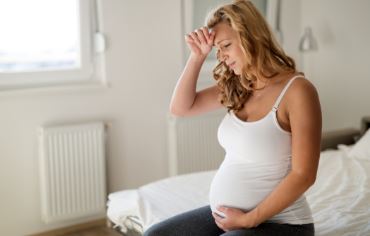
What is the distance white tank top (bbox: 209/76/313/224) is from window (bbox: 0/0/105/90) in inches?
74.1

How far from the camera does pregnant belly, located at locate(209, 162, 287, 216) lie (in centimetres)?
154

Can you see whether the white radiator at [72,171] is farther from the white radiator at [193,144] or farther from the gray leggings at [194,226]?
the gray leggings at [194,226]

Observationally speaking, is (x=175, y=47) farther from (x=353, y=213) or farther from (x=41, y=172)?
(x=353, y=213)

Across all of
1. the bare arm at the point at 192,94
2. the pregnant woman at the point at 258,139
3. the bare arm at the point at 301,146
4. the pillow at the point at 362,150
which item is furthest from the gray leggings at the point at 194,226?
the pillow at the point at 362,150

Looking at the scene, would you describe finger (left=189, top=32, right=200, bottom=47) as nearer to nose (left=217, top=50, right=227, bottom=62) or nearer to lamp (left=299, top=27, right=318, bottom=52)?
nose (left=217, top=50, right=227, bottom=62)

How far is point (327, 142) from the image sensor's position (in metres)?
3.36

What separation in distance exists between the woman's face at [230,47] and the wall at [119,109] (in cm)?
180

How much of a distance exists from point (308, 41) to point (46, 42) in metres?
1.92

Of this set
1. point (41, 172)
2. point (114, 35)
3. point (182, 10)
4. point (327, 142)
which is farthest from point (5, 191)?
point (327, 142)

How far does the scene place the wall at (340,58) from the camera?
3.71 meters

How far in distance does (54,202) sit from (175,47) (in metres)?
1.31

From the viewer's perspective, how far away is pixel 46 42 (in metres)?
3.21

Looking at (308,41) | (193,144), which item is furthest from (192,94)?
(308,41)

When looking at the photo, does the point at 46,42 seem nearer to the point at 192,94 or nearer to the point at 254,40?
the point at 192,94
